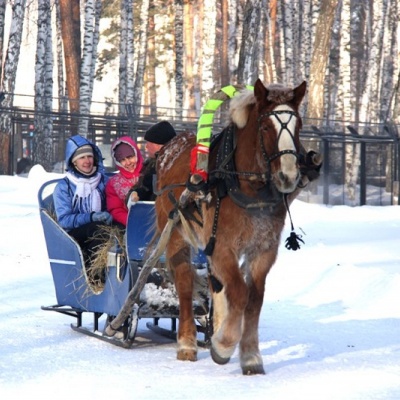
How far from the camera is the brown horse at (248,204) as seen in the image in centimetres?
682

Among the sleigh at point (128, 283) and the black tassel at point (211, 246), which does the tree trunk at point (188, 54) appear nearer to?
the sleigh at point (128, 283)

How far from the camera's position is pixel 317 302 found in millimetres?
11039

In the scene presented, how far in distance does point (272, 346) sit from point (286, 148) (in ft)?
6.82

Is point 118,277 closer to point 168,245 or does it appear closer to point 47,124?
point 168,245

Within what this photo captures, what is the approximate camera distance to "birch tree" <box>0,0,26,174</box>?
2395 cm

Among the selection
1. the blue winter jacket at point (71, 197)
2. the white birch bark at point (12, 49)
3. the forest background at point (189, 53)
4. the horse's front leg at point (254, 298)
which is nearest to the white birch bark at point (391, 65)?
the forest background at point (189, 53)

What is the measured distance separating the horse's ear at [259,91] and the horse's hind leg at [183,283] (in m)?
1.52

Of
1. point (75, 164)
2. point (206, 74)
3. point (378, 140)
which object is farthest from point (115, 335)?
point (206, 74)

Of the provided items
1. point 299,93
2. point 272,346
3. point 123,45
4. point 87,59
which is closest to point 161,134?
point 272,346

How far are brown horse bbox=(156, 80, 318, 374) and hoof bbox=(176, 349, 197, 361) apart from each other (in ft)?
1.01

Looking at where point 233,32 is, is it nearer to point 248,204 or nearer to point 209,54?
point 209,54

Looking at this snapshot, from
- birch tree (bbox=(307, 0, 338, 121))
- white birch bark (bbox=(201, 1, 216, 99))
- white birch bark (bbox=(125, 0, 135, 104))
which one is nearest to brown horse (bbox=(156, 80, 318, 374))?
white birch bark (bbox=(125, 0, 135, 104))

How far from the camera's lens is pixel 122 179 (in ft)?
29.7

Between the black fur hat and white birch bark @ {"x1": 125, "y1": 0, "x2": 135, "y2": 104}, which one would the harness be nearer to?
the black fur hat
